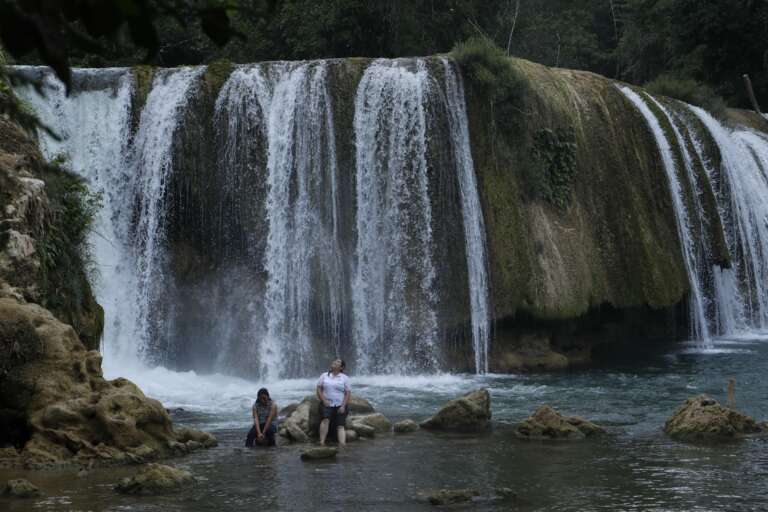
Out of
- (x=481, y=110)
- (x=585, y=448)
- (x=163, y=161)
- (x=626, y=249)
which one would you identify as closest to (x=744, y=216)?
(x=626, y=249)

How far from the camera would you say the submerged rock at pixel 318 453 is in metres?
12.8

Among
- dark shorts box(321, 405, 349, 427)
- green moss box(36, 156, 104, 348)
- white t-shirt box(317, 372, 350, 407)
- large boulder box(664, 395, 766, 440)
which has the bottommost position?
large boulder box(664, 395, 766, 440)

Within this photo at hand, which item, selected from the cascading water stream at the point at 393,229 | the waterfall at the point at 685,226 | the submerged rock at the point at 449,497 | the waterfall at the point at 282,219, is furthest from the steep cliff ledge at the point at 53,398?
the waterfall at the point at 685,226

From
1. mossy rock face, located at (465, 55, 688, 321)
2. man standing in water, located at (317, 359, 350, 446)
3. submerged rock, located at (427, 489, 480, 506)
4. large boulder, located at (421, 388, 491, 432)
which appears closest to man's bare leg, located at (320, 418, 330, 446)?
man standing in water, located at (317, 359, 350, 446)

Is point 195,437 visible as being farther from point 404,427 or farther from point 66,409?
point 404,427

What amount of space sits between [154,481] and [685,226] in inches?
718

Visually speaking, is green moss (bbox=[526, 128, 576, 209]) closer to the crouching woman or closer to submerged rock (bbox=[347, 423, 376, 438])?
submerged rock (bbox=[347, 423, 376, 438])

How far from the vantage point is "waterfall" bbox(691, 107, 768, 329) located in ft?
94.0

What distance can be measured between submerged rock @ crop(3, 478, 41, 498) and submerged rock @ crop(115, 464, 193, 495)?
75 centimetres

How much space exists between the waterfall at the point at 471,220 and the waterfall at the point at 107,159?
6.34 meters

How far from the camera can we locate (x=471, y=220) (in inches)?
899

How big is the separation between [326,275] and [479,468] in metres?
10.4

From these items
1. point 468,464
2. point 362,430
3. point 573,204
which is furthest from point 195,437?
point 573,204

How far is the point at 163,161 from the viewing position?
22.2 metres
